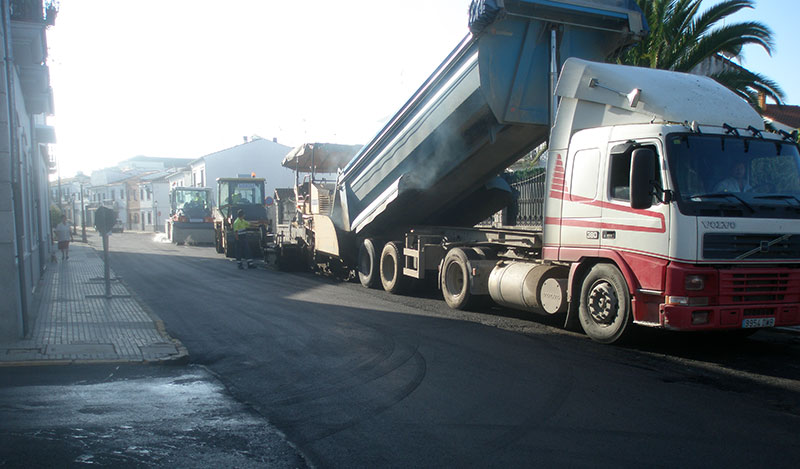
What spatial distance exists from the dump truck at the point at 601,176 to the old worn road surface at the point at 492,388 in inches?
25.2

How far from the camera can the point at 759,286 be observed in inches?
280

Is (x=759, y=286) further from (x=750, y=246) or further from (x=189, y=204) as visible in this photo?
(x=189, y=204)

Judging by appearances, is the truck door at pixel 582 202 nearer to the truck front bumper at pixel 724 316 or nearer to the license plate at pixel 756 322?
the truck front bumper at pixel 724 316

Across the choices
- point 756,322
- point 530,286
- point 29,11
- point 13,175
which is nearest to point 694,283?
point 756,322

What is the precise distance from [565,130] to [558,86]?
623 mm

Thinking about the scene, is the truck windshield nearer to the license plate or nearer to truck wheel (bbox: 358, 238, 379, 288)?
the license plate

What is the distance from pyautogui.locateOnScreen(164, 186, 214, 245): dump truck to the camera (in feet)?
110

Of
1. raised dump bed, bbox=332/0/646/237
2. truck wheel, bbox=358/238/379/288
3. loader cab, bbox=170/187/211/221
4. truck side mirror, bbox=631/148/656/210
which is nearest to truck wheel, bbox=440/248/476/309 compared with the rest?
raised dump bed, bbox=332/0/646/237

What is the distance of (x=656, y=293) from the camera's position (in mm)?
7094

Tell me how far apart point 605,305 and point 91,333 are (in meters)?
6.88

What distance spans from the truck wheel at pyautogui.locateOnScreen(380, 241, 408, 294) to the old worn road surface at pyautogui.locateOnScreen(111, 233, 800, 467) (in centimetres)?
252

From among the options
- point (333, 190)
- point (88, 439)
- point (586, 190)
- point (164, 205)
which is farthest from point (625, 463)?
point (164, 205)

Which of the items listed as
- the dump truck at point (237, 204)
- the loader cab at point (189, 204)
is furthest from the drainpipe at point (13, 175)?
the loader cab at point (189, 204)

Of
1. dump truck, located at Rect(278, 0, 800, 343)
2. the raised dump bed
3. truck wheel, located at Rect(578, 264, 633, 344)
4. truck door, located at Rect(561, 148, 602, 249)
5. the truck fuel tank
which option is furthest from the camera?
the raised dump bed
